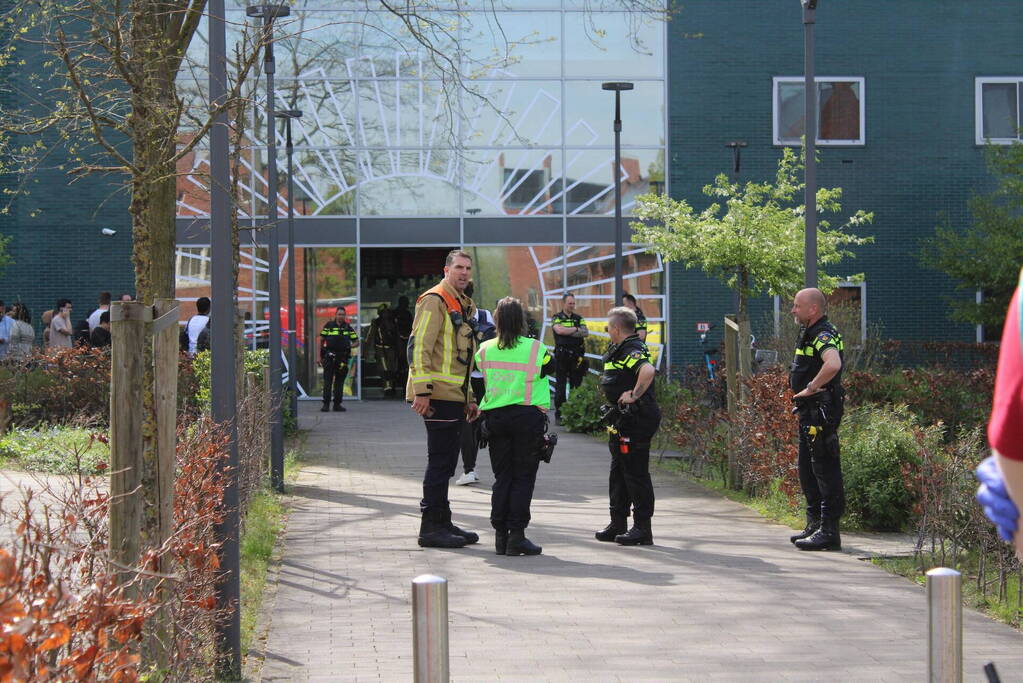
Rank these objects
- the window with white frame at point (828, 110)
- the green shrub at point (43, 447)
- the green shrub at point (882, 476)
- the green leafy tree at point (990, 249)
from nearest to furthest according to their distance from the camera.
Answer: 1. the green shrub at point (882, 476)
2. the green shrub at point (43, 447)
3. the green leafy tree at point (990, 249)
4. the window with white frame at point (828, 110)

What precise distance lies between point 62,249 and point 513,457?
19.8m

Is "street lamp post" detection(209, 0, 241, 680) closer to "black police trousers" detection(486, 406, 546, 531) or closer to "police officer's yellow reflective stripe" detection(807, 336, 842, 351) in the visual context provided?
"black police trousers" detection(486, 406, 546, 531)

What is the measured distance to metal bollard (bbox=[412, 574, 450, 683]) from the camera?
11.5ft

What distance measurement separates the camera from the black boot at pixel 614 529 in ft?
31.0

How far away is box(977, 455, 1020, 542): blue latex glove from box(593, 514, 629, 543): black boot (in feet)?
24.8

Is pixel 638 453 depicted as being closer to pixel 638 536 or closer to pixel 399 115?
pixel 638 536

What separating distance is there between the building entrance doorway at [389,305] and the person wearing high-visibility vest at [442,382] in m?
17.7

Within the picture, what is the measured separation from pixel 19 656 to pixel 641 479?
6.82 meters

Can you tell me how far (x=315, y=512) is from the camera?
35.8 ft

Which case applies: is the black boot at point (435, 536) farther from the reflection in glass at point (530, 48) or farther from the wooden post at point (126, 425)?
the reflection in glass at point (530, 48)

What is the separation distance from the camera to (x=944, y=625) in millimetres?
3904

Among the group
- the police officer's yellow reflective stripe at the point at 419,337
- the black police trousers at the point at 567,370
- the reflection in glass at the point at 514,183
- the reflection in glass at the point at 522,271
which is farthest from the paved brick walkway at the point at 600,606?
the reflection in glass at the point at 514,183

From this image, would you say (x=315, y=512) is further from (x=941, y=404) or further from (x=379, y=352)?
(x=379, y=352)

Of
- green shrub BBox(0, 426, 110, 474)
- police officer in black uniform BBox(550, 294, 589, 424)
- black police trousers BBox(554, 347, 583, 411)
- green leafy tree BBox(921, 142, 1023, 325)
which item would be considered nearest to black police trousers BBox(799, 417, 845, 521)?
green shrub BBox(0, 426, 110, 474)
